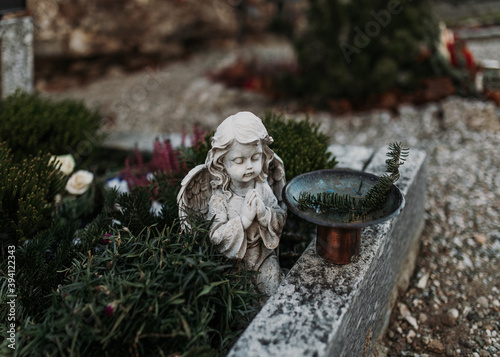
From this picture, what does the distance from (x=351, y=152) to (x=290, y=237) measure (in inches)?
50.7

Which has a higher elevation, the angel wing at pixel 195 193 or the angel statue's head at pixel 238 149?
the angel statue's head at pixel 238 149

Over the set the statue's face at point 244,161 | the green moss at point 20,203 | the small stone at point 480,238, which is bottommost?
the small stone at point 480,238

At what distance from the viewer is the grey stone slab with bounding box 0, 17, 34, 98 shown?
4.44 meters

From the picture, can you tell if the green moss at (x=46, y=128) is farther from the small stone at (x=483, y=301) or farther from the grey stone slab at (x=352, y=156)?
the small stone at (x=483, y=301)

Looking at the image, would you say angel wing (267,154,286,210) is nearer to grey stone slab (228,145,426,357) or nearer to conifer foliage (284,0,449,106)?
grey stone slab (228,145,426,357)

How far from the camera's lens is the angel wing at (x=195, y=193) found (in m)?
2.19

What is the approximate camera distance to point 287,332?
5.65ft

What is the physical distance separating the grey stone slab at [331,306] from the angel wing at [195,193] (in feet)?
2.00

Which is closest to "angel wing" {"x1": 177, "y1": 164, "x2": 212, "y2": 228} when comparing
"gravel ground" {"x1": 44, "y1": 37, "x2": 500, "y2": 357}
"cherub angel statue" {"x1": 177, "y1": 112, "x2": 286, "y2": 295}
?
"cherub angel statue" {"x1": 177, "y1": 112, "x2": 286, "y2": 295}

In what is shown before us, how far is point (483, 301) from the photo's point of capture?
290cm

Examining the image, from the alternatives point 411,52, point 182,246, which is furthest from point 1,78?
point 411,52

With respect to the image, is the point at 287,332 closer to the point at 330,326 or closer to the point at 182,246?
the point at 330,326

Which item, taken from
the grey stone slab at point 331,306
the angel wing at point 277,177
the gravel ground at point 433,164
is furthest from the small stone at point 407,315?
the angel wing at point 277,177

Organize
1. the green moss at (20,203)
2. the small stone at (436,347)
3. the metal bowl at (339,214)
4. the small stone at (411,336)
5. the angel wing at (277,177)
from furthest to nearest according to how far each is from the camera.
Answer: the small stone at (411,336)
the small stone at (436,347)
the green moss at (20,203)
the angel wing at (277,177)
the metal bowl at (339,214)
